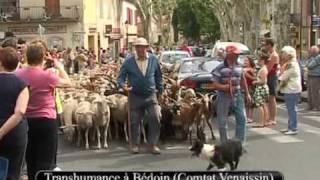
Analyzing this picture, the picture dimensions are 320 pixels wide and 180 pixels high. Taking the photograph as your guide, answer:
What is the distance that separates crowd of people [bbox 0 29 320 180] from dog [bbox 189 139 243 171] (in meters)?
1.52

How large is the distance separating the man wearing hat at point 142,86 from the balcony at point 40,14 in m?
41.6

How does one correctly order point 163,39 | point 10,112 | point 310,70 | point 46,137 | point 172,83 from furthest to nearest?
1. point 163,39
2. point 310,70
3. point 172,83
4. point 46,137
5. point 10,112

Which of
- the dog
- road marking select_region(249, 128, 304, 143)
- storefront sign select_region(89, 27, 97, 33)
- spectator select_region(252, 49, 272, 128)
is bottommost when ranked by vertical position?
road marking select_region(249, 128, 304, 143)

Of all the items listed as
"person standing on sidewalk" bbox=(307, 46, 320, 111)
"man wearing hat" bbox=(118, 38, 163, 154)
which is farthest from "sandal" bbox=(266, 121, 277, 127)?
"man wearing hat" bbox=(118, 38, 163, 154)

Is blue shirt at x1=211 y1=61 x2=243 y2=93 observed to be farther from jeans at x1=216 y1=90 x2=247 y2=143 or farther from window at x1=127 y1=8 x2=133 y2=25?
window at x1=127 y1=8 x2=133 y2=25

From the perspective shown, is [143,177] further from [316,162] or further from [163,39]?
[163,39]

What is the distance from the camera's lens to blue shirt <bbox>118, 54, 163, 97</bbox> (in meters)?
10.6

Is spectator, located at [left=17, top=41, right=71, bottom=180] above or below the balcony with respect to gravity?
below

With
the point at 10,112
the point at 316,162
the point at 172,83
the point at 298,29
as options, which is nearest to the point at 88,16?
the point at 298,29

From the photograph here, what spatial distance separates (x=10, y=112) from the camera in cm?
606

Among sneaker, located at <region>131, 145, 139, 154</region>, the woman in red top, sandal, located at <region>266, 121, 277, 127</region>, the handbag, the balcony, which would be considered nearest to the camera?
the handbag

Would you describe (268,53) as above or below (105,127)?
above

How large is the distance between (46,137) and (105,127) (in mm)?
4630

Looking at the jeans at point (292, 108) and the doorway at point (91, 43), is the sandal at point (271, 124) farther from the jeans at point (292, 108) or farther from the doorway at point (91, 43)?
the doorway at point (91, 43)
